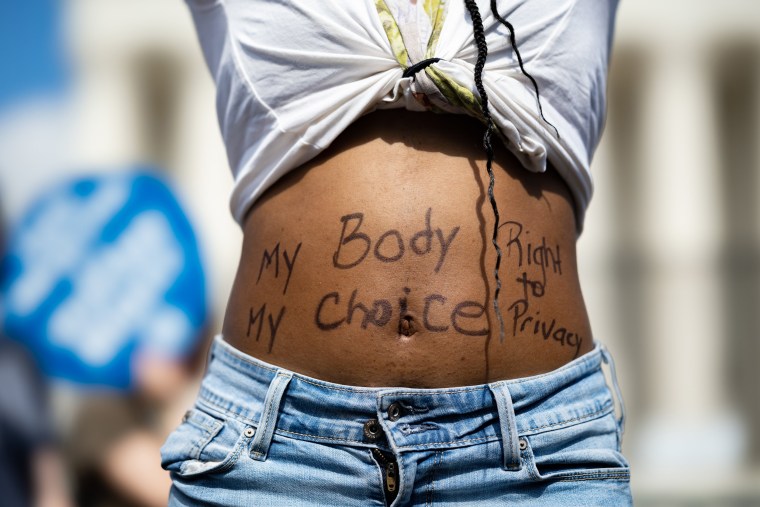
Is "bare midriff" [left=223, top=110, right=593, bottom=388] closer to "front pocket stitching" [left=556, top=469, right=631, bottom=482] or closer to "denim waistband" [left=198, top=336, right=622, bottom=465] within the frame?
"denim waistband" [left=198, top=336, right=622, bottom=465]

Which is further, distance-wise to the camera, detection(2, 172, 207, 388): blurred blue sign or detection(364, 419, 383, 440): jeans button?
detection(2, 172, 207, 388): blurred blue sign

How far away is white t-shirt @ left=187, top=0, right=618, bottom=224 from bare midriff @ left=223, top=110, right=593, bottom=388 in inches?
2.1

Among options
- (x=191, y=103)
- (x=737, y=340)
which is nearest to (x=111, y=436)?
(x=191, y=103)

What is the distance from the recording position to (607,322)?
9.13m

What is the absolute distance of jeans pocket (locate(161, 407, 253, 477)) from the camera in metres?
1.44

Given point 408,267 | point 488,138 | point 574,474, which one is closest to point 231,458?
point 408,267

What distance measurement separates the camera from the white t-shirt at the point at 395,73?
1484 mm

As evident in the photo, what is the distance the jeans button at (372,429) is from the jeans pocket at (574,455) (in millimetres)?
240

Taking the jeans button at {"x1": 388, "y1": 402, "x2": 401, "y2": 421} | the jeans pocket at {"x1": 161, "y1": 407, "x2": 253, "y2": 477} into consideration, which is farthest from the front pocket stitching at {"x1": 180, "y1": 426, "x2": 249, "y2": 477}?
the jeans button at {"x1": 388, "y1": 402, "x2": 401, "y2": 421}

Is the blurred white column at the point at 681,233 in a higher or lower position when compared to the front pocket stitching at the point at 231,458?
higher

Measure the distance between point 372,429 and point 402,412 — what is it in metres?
0.06

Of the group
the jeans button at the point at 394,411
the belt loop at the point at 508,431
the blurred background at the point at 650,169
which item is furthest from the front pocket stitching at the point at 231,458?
the blurred background at the point at 650,169

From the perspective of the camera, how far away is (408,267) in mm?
1457

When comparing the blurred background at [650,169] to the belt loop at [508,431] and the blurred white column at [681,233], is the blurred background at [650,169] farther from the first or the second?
the belt loop at [508,431]
